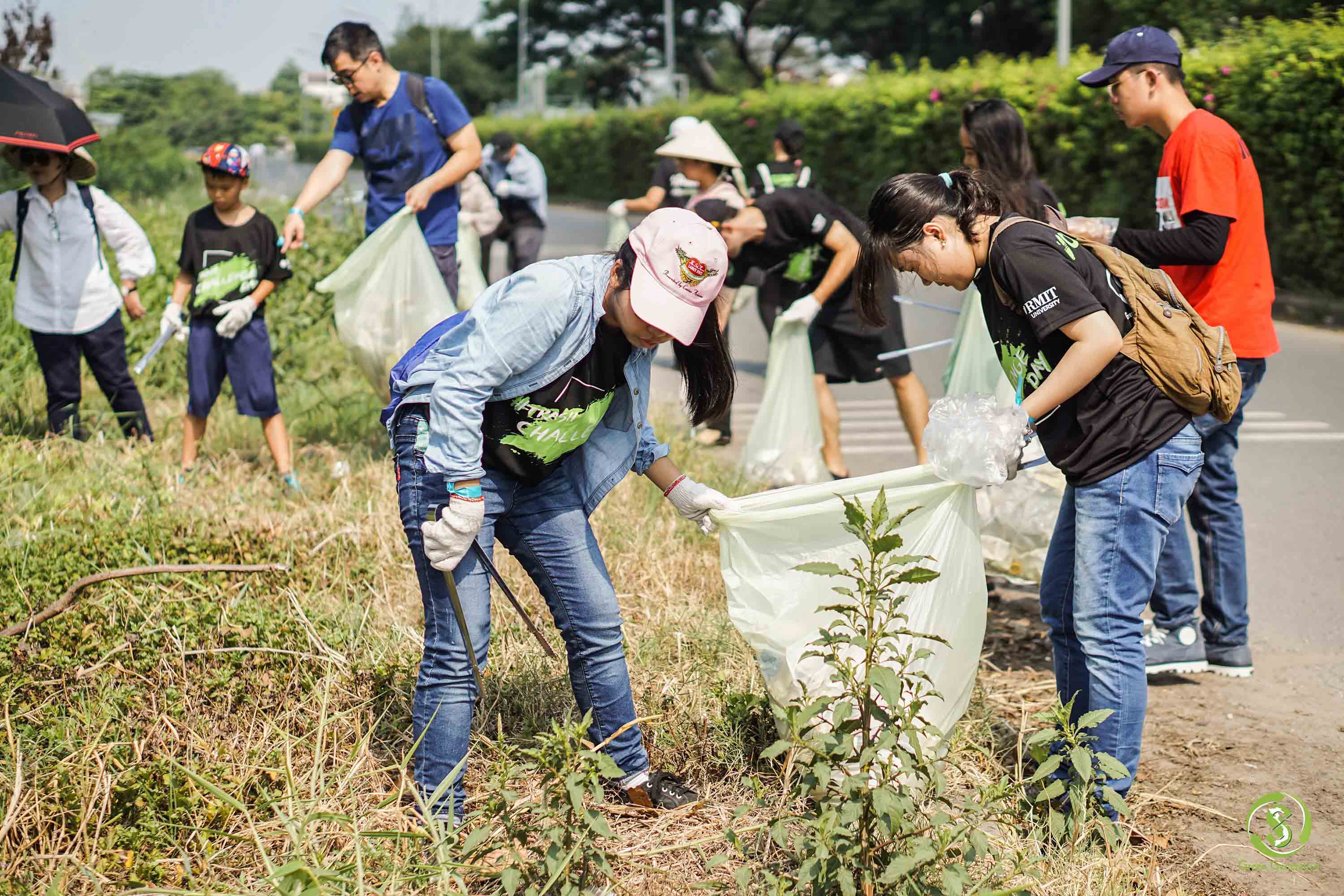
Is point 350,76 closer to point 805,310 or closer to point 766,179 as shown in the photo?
point 805,310

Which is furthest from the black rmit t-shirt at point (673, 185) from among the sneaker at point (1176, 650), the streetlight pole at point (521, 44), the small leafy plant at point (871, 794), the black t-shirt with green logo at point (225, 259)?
the streetlight pole at point (521, 44)

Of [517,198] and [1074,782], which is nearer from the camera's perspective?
[1074,782]

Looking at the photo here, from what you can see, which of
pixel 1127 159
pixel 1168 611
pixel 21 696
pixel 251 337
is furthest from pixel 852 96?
pixel 21 696

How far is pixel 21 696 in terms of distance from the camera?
329 cm

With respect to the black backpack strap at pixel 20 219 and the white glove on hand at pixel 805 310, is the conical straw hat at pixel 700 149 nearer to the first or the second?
the white glove on hand at pixel 805 310

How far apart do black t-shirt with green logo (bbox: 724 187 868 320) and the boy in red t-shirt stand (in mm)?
2041

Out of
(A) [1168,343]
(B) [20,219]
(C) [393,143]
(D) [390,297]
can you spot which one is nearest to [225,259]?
(D) [390,297]

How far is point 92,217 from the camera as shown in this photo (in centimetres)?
568

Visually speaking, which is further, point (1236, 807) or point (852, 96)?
point (852, 96)

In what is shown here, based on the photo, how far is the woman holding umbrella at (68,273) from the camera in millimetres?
5539

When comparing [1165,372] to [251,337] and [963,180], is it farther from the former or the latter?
[251,337]

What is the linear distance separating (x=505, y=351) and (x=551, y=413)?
0.69 ft

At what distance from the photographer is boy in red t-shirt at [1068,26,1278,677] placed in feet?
11.6

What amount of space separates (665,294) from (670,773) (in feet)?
4.15
